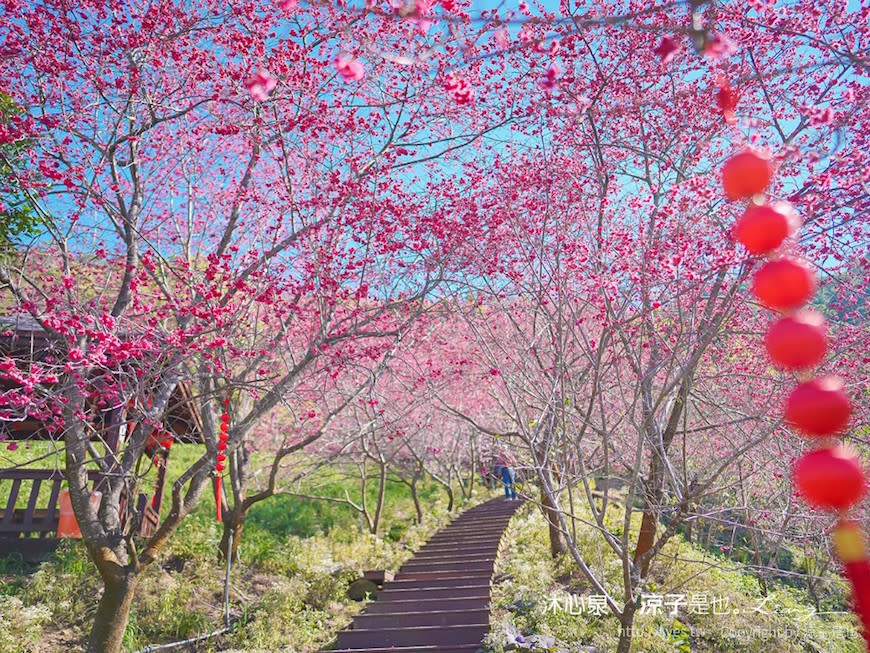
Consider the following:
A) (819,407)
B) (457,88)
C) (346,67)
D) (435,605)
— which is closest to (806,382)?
(819,407)

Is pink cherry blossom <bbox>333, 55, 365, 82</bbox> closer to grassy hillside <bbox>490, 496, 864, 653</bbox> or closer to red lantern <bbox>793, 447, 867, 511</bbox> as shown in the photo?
red lantern <bbox>793, 447, 867, 511</bbox>

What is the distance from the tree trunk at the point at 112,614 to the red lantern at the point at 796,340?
687 cm

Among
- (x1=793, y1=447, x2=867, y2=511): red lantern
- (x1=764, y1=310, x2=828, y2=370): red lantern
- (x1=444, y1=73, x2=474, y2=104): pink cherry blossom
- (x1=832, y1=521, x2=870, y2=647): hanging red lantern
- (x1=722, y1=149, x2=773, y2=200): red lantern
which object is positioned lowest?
(x1=832, y1=521, x2=870, y2=647): hanging red lantern

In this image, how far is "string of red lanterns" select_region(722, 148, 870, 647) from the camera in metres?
0.61

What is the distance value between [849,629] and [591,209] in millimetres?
6601

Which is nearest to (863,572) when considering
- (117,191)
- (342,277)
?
(342,277)

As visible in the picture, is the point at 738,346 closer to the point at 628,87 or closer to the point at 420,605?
the point at 628,87

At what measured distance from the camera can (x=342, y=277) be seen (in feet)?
22.0

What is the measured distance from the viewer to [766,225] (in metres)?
0.73

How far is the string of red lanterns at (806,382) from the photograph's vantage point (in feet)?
2.01

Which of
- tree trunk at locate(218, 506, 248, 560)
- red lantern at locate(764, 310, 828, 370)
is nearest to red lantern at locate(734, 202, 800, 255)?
red lantern at locate(764, 310, 828, 370)

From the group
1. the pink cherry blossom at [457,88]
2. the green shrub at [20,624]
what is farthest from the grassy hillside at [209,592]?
the pink cherry blossom at [457,88]

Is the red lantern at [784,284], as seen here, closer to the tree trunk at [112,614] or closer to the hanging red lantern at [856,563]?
the hanging red lantern at [856,563]

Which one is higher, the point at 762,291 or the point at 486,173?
the point at 486,173
